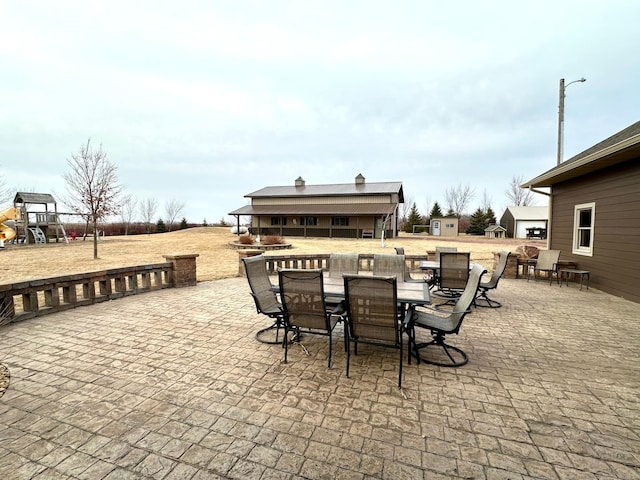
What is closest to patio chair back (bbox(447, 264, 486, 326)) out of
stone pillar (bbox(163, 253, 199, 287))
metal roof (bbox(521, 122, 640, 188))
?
metal roof (bbox(521, 122, 640, 188))

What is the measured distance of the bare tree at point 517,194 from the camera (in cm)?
5154

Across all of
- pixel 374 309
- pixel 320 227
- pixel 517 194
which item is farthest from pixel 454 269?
pixel 517 194

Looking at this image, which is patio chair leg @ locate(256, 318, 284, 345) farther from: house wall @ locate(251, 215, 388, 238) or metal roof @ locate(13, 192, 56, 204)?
metal roof @ locate(13, 192, 56, 204)

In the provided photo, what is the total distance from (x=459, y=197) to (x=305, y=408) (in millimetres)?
59217

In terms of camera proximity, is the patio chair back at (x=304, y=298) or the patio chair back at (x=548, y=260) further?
the patio chair back at (x=548, y=260)

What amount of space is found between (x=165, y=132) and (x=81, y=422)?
2132 cm

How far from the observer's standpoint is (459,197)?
180 feet

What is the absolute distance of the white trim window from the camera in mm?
8320

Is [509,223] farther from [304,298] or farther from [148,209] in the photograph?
[148,209]

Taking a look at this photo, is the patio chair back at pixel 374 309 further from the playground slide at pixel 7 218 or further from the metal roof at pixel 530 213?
the metal roof at pixel 530 213

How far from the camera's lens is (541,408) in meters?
2.54

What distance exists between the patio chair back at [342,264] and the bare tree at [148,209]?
47.6 m

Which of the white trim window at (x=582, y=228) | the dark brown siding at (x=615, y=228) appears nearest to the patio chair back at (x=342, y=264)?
the dark brown siding at (x=615, y=228)

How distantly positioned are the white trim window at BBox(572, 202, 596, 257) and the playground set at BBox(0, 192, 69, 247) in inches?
1122
